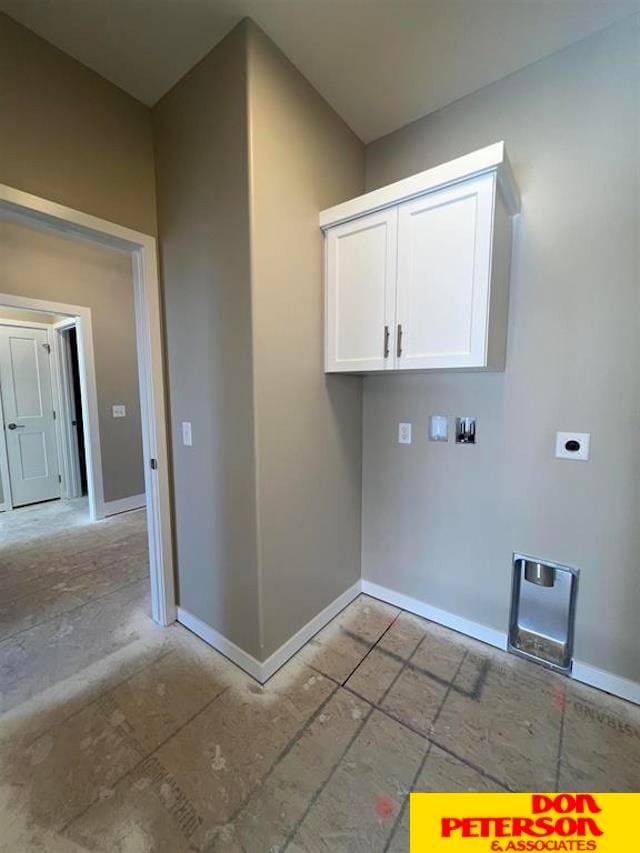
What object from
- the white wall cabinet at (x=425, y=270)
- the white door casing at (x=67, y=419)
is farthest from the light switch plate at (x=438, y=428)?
the white door casing at (x=67, y=419)

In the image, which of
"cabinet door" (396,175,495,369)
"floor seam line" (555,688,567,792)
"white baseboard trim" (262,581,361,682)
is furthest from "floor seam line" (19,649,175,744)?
"cabinet door" (396,175,495,369)

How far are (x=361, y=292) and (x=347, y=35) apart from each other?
3.27 feet

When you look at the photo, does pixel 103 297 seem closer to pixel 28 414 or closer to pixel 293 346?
pixel 28 414

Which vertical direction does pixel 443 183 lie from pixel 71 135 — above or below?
below

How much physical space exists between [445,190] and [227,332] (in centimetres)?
109

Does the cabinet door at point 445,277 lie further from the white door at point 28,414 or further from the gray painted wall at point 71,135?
the white door at point 28,414

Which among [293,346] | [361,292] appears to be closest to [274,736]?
[293,346]

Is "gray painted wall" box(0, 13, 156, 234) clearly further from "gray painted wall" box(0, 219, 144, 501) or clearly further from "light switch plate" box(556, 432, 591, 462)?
"light switch plate" box(556, 432, 591, 462)

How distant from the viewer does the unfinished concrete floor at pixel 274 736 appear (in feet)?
3.64

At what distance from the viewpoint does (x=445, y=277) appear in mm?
1494

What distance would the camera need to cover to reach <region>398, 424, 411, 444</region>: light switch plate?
A: 2.04m

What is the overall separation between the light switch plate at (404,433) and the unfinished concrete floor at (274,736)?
3.48ft

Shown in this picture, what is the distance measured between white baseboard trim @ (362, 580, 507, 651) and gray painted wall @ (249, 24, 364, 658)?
14.3 inches

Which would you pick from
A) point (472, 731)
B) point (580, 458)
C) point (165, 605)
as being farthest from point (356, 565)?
point (580, 458)
